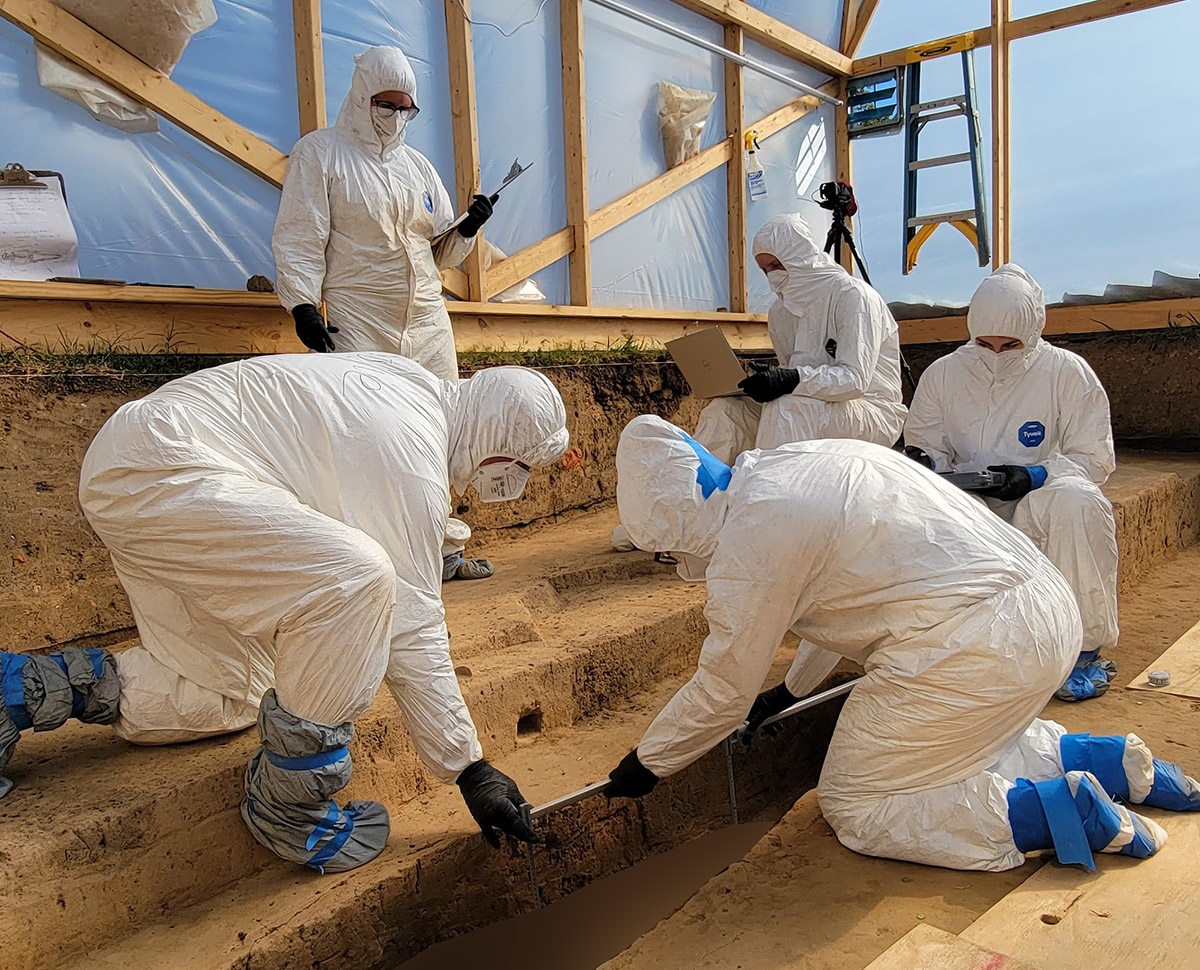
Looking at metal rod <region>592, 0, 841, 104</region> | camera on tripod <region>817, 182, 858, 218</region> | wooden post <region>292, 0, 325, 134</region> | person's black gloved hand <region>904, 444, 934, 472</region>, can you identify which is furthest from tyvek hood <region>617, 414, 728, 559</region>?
metal rod <region>592, 0, 841, 104</region>

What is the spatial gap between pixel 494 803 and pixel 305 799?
0.46 meters

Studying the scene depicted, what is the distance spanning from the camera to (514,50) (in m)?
5.81

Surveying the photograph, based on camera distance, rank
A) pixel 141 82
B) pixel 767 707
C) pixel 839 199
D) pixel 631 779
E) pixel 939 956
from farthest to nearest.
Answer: pixel 839 199 → pixel 141 82 → pixel 767 707 → pixel 631 779 → pixel 939 956

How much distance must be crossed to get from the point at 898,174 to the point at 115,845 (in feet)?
27.7

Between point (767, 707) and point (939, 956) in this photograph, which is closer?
point (939, 956)

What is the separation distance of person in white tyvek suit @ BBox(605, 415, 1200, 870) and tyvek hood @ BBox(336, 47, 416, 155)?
2400 mm

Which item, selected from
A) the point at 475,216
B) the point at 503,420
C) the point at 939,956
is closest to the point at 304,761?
the point at 503,420

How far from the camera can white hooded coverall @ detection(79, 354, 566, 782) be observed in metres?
2.21

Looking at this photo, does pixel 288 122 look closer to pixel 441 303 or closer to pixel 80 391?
pixel 441 303

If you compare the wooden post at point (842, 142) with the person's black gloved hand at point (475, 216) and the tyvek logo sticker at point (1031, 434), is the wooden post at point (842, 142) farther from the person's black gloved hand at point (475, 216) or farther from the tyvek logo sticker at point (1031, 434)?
the person's black gloved hand at point (475, 216)

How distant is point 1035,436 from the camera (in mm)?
4016

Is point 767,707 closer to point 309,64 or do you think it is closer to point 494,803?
point 494,803

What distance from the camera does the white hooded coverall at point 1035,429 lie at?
365 cm

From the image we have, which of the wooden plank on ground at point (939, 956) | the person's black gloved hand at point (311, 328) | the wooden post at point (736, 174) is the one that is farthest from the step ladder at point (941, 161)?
the wooden plank on ground at point (939, 956)
